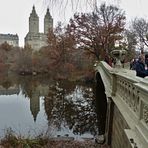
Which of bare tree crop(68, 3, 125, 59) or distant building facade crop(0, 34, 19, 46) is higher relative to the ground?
distant building facade crop(0, 34, 19, 46)

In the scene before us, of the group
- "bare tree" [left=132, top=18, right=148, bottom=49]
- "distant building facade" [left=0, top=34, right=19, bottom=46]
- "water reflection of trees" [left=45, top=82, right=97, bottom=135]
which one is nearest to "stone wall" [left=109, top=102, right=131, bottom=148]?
"water reflection of trees" [left=45, top=82, right=97, bottom=135]

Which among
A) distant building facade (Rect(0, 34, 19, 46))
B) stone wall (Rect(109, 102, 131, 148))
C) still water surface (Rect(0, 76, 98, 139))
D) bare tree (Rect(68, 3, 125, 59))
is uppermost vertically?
distant building facade (Rect(0, 34, 19, 46))

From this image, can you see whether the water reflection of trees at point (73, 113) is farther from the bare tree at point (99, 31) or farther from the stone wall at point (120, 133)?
the bare tree at point (99, 31)

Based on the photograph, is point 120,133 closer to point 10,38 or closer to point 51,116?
point 51,116

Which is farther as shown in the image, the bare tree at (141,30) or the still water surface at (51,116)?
the bare tree at (141,30)

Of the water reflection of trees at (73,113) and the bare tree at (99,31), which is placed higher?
the bare tree at (99,31)

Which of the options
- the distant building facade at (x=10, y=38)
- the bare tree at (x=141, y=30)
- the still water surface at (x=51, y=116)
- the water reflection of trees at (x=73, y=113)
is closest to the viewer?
the still water surface at (x=51, y=116)

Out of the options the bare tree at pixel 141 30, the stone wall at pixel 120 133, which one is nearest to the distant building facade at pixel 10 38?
the bare tree at pixel 141 30

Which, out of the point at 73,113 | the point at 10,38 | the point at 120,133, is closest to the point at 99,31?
the point at 73,113

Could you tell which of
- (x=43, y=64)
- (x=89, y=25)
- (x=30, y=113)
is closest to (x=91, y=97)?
(x=30, y=113)

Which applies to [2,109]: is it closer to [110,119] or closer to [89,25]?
[110,119]

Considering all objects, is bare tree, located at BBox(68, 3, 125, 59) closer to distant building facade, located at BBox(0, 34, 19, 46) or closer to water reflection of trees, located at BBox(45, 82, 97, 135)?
water reflection of trees, located at BBox(45, 82, 97, 135)

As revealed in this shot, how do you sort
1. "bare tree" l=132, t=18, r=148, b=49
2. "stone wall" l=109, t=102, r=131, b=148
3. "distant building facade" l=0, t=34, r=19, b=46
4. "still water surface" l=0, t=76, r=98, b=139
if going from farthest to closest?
1. "distant building facade" l=0, t=34, r=19, b=46
2. "bare tree" l=132, t=18, r=148, b=49
3. "still water surface" l=0, t=76, r=98, b=139
4. "stone wall" l=109, t=102, r=131, b=148

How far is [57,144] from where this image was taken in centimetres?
1077
